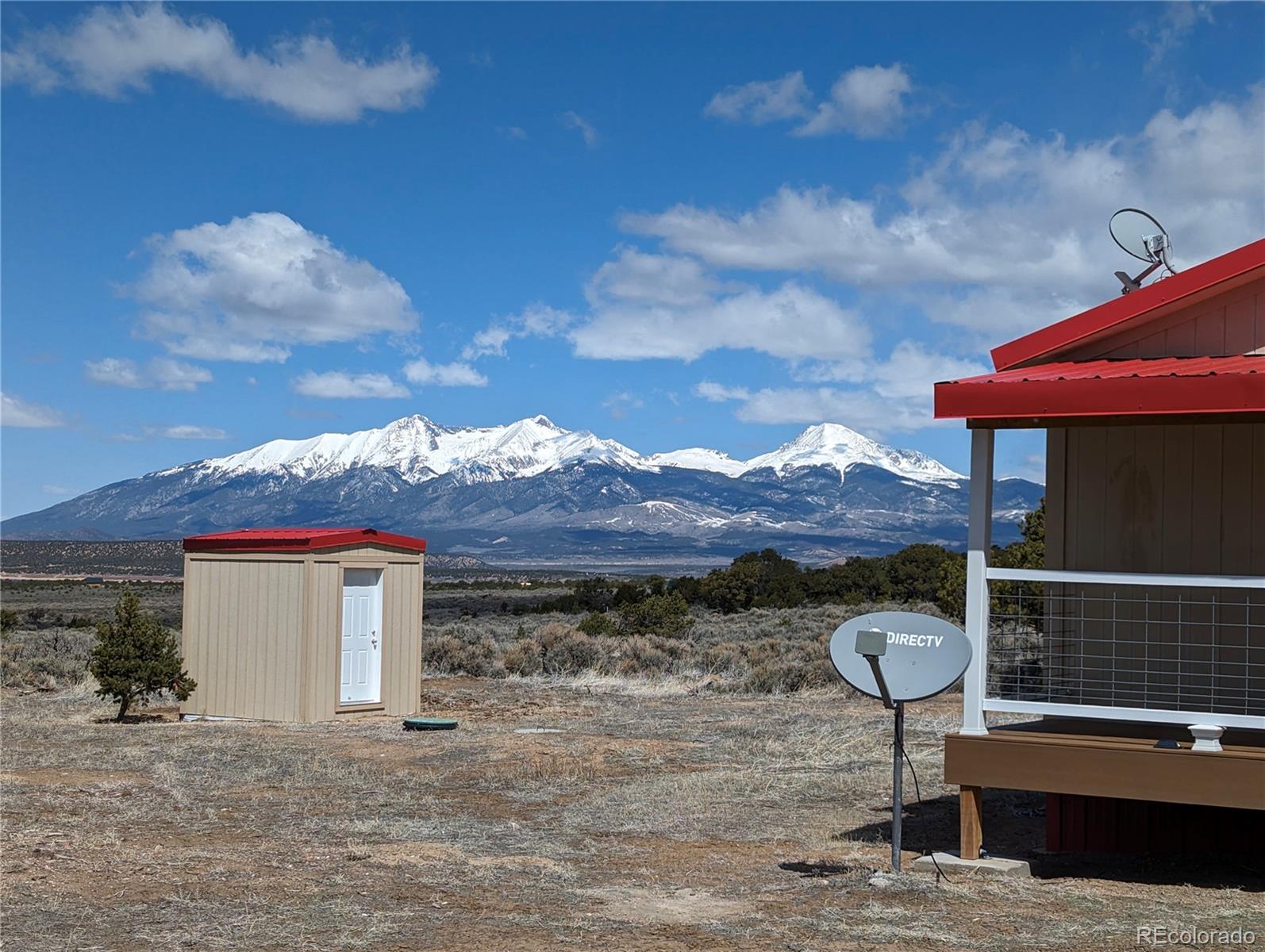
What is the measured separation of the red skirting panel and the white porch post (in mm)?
1246

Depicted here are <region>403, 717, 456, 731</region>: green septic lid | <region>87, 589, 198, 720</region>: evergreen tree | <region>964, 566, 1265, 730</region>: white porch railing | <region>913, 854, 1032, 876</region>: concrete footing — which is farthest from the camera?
<region>87, 589, 198, 720</region>: evergreen tree

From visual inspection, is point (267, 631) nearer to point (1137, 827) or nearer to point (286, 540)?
point (286, 540)

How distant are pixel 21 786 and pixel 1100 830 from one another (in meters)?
7.89

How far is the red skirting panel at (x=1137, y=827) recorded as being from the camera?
9305 millimetres

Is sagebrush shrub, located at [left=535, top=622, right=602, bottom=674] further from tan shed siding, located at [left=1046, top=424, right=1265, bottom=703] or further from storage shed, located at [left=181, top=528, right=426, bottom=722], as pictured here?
tan shed siding, located at [left=1046, top=424, right=1265, bottom=703]

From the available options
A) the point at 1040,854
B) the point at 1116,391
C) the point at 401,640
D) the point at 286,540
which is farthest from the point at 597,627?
the point at 1116,391

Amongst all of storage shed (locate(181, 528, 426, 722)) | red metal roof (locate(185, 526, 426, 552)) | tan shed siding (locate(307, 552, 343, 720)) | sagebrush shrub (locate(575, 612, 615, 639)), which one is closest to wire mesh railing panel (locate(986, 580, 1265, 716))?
red metal roof (locate(185, 526, 426, 552))

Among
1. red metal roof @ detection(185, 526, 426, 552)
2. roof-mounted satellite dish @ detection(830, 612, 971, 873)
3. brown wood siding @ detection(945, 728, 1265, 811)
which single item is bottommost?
brown wood siding @ detection(945, 728, 1265, 811)

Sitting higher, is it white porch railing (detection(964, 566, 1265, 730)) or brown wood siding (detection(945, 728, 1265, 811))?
white porch railing (detection(964, 566, 1265, 730))

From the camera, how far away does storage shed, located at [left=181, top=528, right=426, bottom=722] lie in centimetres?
1628

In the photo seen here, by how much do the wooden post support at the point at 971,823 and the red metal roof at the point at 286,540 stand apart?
8716 millimetres

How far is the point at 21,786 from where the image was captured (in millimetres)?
11180

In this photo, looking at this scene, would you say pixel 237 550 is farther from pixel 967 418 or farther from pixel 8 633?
pixel 8 633

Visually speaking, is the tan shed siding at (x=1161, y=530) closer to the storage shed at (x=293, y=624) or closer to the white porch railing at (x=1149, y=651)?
the white porch railing at (x=1149, y=651)
